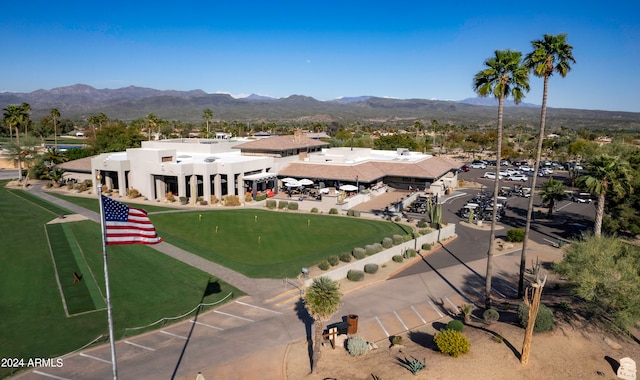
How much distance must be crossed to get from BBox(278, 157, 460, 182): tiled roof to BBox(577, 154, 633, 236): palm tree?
75.8 feet

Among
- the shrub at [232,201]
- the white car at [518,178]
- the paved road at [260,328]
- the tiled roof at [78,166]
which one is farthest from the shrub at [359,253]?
the white car at [518,178]

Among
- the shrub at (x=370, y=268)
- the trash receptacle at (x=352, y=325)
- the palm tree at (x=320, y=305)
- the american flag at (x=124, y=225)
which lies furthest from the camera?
the shrub at (x=370, y=268)

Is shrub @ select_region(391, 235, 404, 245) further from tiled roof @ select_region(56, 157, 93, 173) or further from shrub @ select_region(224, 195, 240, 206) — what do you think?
tiled roof @ select_region(56, 157, 93, 173)

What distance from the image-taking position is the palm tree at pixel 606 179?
33.4 metres

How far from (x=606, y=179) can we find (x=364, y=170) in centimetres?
2867

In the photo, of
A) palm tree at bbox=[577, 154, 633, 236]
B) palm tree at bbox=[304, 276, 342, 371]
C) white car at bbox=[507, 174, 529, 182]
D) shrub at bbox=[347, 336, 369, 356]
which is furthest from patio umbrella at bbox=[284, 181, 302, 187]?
white car at bbox=[507, 174, 529, 182]

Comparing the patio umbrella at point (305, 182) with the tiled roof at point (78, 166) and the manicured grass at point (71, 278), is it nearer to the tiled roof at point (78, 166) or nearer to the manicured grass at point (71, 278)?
the manicured grass at point (71, 278)

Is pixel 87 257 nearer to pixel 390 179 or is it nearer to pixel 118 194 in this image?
pixel 118 194

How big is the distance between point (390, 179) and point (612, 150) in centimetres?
2650

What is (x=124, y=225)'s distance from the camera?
14.0 meters

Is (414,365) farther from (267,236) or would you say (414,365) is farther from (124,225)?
(267,236)

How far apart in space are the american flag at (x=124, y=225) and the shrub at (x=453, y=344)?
42.0 feet

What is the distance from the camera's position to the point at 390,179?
59.3 metres

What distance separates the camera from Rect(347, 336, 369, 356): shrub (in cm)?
1831
